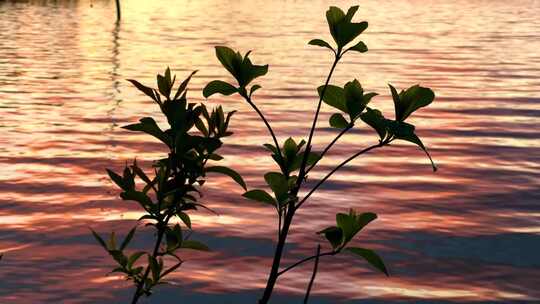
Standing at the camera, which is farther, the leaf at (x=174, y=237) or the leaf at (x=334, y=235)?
the leaf at (x=174, y=237)

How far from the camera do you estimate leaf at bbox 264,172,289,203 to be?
3012 mm

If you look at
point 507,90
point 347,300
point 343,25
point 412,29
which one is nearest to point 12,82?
point 507,90

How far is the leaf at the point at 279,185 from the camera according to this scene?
3012 millimetres

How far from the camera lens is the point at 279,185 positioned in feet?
9.92

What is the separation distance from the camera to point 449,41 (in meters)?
38.2

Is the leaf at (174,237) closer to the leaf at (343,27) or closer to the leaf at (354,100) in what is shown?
the leaf at (354,100)

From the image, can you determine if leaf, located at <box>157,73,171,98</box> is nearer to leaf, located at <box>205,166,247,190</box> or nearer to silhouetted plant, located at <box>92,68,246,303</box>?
silhouetted plant, located at <box>92,68,246,303</box>

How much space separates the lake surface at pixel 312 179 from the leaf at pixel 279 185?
2712 millimetres

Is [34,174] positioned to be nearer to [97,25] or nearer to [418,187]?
[418,187]

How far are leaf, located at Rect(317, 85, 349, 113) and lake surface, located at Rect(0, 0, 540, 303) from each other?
9.09 ft

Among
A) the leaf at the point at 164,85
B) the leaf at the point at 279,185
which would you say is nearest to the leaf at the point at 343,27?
the leaf at the point at 279,185

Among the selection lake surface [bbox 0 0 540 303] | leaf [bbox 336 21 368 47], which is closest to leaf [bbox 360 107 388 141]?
leaf [bbox 336 21 368 47]

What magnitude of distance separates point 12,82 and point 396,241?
49.7 ft

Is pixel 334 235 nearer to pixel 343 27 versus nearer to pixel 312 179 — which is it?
pixel 343 27
